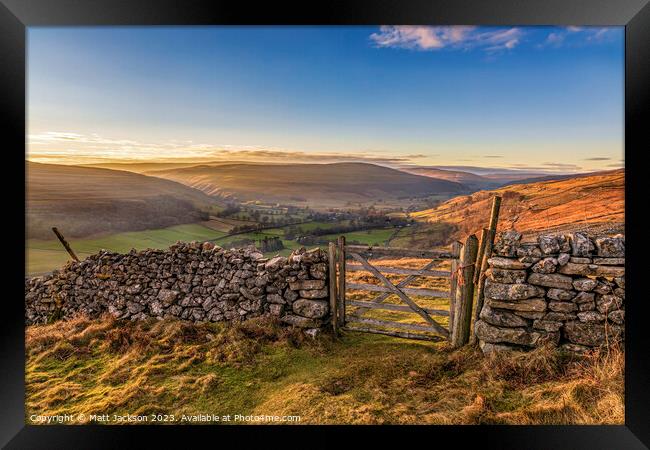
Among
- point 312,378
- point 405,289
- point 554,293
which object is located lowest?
point 312,378

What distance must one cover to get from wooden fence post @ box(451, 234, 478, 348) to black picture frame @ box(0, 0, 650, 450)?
2.12 meters

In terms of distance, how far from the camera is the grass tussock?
371cm

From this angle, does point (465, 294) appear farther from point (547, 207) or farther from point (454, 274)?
point (547, 207)

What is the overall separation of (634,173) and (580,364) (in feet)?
8.82

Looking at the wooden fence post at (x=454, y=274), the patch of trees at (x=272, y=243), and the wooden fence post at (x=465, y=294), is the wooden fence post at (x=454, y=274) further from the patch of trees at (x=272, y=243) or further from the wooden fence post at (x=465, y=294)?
the patch of trees at (x=272, y=243)

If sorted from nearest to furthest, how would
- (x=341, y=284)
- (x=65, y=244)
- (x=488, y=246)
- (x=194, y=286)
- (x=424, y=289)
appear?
(x=488, y=246), (x=424, y=289), (x=341, y=284), (x=194, y=286), (x=65, y=244)

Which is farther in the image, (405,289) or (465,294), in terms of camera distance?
(405,289)

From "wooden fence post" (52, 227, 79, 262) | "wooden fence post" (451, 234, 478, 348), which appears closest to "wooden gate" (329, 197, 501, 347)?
"wooden fence post" (451, 234, 478, 348)

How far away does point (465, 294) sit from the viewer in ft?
17.3

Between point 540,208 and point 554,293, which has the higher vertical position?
point 540,208

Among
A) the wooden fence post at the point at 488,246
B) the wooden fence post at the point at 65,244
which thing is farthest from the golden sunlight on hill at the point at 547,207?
the wooden fence post at the point at 65,244

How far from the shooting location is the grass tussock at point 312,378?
3713 millimetres

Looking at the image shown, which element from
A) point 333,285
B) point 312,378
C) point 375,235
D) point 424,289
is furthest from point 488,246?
point 375,235

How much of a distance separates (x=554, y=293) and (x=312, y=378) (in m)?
3.73
